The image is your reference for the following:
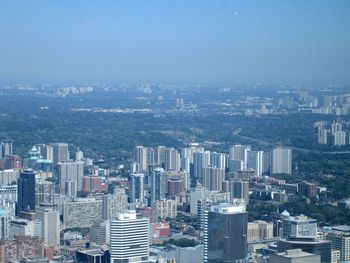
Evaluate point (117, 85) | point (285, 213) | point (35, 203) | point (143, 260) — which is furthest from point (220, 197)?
point (117, 85)

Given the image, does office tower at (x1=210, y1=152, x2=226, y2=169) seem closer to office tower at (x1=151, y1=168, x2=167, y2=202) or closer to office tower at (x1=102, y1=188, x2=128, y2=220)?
office tower at (x1=151, y1=168, x2=167, y2=202)

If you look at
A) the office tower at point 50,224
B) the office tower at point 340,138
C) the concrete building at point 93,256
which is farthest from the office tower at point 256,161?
the concrete building at point 93,256

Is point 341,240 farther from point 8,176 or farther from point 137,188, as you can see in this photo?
point 8,176

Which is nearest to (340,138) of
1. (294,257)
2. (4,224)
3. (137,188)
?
(137,188)

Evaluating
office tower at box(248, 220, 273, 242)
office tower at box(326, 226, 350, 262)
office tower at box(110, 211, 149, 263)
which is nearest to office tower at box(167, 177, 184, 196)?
office tower at box(248, 220, 273, 242)

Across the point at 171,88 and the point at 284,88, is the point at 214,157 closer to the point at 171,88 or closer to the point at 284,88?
the point at 171,88
